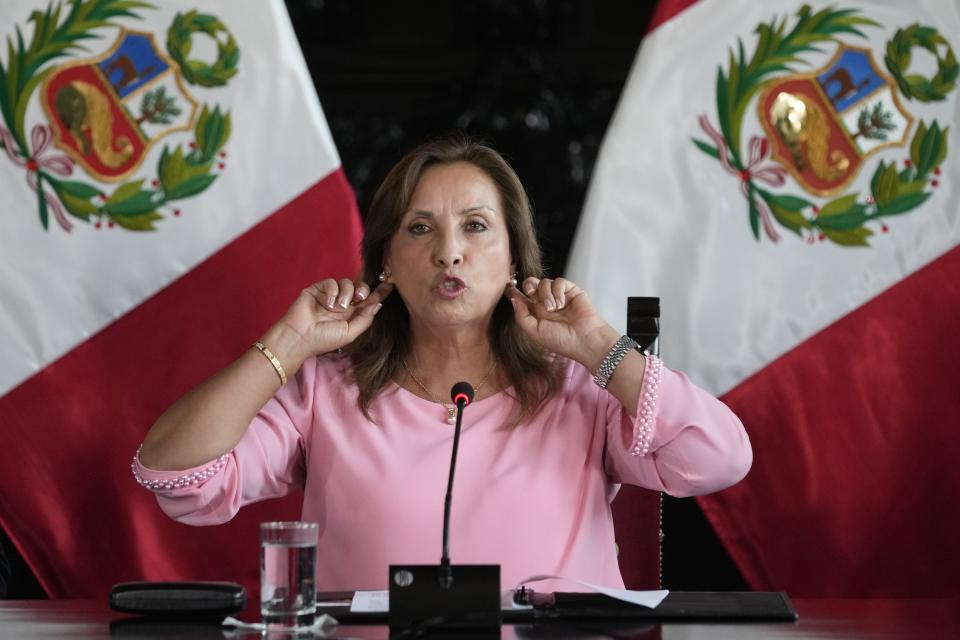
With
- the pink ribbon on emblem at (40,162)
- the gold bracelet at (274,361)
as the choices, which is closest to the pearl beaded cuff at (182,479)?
the gold bracelet at (274,361)

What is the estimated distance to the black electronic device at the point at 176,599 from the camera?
1.37 m

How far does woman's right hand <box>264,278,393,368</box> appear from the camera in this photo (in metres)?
1.83

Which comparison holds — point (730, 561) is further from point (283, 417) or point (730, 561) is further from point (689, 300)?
point (283, 417)

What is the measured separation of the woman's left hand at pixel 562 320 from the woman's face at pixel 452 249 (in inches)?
2.3

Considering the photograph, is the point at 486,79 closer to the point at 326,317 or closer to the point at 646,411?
Result: the point at 326,317

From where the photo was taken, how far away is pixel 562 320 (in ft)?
6.10

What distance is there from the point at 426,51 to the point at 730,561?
1.49m

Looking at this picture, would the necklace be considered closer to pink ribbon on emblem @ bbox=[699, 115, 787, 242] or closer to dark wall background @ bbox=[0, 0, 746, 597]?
pink ribbon on emblem @ bbox=[699, 115, 787, 242]

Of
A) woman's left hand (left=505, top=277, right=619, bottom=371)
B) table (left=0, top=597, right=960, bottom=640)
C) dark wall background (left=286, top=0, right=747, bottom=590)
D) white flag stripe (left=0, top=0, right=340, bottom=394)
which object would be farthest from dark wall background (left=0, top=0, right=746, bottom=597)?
table (left=0, top=597, right=960, bottom=640)

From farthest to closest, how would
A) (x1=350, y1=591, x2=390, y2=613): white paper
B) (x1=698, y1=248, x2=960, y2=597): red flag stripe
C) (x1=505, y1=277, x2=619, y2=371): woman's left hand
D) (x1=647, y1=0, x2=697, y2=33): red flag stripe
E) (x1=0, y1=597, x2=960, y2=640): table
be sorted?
(x1=647, y1=0, x2=697, y2=33): red flag stripe
(x1=698, y1=248, x2=960, y2=597): red flag stripe
(x1=505, y1=277, x2=619, y2=371): woman's left hand
(x1=350, y1=591, x2=390, y2=613): white paper
(x1=0, y1=597, x2=960, y2=640): table

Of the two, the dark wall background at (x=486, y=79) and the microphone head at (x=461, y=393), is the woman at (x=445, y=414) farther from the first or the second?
the dark wall background at (x=486, y=79)

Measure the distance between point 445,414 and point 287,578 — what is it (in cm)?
62

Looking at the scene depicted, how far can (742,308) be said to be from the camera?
217 cm

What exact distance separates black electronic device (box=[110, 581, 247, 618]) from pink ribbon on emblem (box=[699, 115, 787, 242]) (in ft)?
4.02
